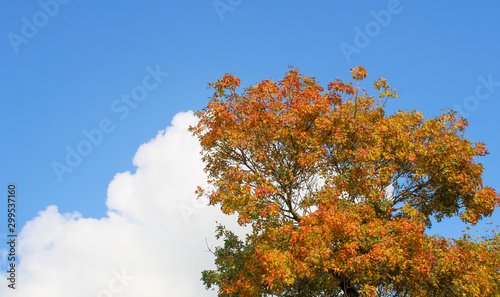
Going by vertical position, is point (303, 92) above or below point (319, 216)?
above

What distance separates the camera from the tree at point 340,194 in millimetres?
13453

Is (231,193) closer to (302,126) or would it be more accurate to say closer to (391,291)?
(302,126)

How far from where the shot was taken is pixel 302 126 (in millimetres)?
16172

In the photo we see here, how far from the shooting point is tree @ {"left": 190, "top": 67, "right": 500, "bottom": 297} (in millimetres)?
13453

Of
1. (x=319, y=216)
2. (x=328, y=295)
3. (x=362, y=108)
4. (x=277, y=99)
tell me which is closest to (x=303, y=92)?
(x=277, y=99)

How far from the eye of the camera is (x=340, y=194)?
49.0 ft

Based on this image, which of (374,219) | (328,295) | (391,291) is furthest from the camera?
(328,295)

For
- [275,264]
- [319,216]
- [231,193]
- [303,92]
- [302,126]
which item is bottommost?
[275,264]

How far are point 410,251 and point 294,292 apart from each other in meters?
5.73

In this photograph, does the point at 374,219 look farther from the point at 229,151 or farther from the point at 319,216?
the point at 229,151

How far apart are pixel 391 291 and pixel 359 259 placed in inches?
147

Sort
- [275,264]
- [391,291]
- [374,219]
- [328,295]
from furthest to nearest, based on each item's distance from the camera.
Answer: [328,295], [391,291], [374,219], [275,264]

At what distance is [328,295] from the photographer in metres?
17.0

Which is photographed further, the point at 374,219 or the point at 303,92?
the point at 303,92
